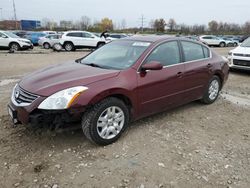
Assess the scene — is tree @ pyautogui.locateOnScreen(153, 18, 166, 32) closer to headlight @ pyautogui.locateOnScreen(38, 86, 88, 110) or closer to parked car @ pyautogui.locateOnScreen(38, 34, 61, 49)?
parked car @ pyautogui.locateOnScreen(38, 34, 61, 49)

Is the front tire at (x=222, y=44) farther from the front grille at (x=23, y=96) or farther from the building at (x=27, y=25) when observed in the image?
the building at (x=27, y=25)

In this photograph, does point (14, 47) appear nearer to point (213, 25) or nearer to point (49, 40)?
point (49, 40)

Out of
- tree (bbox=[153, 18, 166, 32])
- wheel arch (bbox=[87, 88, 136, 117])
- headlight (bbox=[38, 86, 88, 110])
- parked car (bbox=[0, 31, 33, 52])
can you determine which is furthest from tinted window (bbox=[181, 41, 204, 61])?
tree (bbox=[153, 18, 166, 32])

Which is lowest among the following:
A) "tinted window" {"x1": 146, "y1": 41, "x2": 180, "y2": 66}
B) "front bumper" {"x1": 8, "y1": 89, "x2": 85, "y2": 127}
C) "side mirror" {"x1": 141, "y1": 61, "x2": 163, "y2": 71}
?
"front bumper" {"x1": 8, "y1": 89, "x2": 85, "y2": 127}

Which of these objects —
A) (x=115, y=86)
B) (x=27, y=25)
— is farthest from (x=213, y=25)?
(x=115, y=86)

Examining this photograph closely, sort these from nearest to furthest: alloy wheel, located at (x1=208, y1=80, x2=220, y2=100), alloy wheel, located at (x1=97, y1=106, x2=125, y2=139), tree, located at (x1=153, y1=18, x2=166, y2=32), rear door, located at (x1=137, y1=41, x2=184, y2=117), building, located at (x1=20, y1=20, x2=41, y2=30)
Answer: alloy wheel, located at (x1=97, y1=106, x2=125, y2=139) → rear door, located at (x1=137, y1=41, x2=184, y2=117) → alloy wheel, located at (x1=208, y1=80, x2=220, y2=100) → building, located at (x1=20, y1=20, x2=41, y2=30) → tree, located at (x1=153, y1=18, x2=166, y2=32)

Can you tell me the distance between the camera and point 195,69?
4.71 m

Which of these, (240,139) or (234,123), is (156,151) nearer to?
(240,139)

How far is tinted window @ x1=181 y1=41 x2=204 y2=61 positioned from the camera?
4.67 metres

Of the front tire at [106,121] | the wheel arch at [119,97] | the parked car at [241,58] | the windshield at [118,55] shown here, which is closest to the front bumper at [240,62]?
the parked car at [241,58]

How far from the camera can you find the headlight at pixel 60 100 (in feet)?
9.93

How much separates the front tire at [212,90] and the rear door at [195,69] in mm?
197

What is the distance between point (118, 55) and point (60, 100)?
1.56 metres

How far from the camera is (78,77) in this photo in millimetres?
3404
